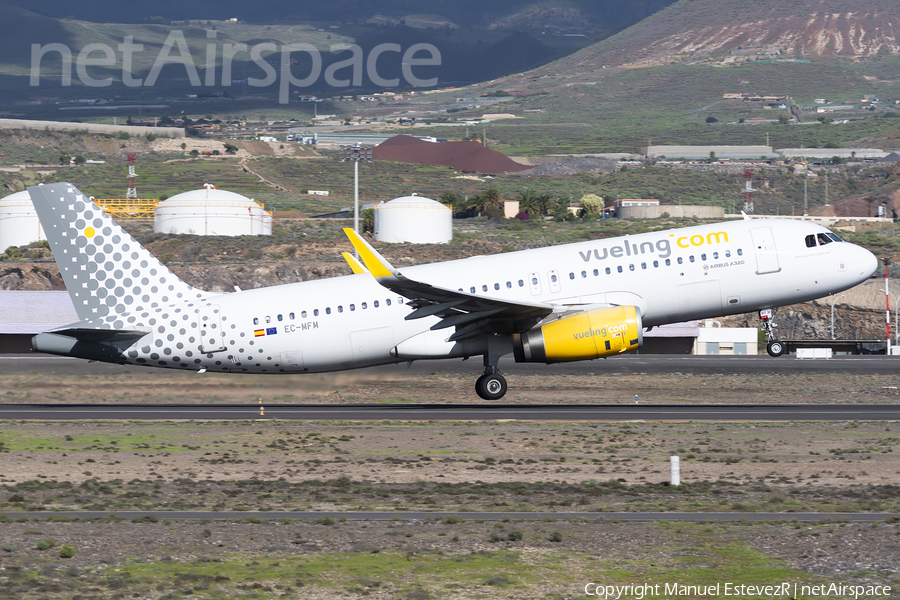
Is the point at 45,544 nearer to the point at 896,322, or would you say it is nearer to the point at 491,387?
the point at 491,387

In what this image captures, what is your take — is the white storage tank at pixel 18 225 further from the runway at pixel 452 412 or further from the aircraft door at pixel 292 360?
the aircraft door at pixel 292 360

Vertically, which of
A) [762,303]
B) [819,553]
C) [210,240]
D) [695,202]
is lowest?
[819,553]

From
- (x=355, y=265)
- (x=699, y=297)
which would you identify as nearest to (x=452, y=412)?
(x=355, y=265)

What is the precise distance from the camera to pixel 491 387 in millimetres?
37438

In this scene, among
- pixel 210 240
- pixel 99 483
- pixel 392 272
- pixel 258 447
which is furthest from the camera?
pixel 210 240

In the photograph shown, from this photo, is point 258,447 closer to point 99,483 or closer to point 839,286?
point 99,483

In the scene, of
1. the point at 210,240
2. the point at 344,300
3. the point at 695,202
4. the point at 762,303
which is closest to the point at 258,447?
the point at 344,300

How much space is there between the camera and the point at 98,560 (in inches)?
661

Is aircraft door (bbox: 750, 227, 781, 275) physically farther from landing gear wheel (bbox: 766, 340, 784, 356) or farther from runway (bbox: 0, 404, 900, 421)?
runway (bbox: 0, 404, 900, 421)

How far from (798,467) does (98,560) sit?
16.6 metres

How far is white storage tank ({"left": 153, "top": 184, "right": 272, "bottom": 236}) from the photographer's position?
11512 cm

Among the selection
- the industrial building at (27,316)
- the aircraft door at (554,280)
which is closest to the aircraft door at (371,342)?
the aircraft door at (554,280)

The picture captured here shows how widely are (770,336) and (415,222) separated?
72807 mm

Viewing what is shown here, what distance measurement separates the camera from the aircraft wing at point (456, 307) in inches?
1288
